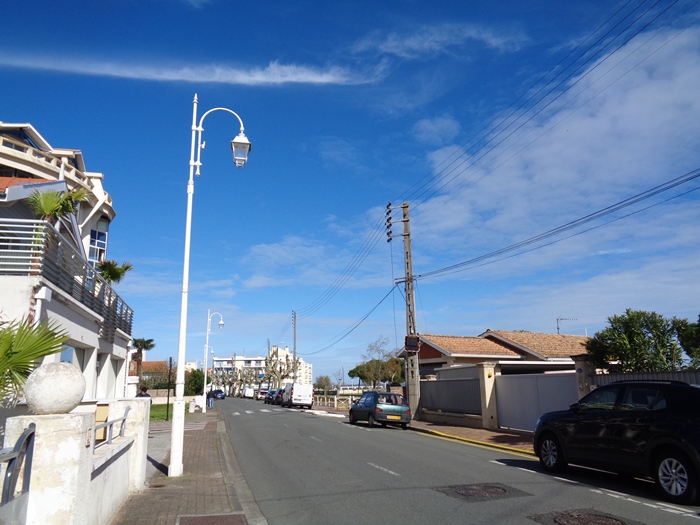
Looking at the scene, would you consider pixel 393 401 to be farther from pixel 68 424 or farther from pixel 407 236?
pixel 68 424

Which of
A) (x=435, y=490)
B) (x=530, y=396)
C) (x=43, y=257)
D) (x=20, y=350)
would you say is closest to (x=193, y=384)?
(x=530, y=396)

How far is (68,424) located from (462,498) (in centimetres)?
615

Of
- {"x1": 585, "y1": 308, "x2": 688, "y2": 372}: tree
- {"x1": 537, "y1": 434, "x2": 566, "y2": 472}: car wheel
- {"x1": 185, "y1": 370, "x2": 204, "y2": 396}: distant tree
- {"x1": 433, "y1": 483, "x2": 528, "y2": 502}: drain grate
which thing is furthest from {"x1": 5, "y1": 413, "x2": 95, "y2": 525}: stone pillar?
{"x1": 185, "y1": 370, "x2": 204, "y2": 396}: distant tree

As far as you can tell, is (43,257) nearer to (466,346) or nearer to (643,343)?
(643,343)

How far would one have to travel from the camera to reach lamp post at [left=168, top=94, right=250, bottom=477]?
1095 centimetres

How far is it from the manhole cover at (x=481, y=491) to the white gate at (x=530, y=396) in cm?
814

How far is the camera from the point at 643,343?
1504 cm

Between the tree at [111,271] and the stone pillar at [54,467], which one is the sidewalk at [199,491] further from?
the tree at [111,271]

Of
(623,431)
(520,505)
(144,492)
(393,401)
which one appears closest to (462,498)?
(520,505)

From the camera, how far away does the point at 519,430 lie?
63.2 ft

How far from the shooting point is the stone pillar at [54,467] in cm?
465

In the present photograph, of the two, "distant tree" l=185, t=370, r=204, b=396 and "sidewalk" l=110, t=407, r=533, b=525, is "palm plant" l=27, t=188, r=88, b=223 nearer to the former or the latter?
"sidewalk" l=110, t=407, r=533, b=525

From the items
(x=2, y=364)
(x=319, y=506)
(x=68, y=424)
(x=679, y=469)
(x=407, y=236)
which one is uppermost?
(x=407, y=236)

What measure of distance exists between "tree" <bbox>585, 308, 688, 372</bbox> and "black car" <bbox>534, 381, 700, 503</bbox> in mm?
5188
